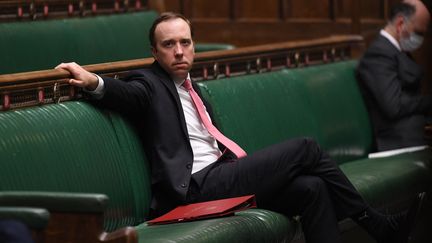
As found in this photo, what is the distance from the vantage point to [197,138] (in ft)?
13.4

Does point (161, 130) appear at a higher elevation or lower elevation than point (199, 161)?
higher

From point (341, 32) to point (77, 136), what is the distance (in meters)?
4.00

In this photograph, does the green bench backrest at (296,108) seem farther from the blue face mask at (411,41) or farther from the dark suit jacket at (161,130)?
the dark suit jacket at (161,130)

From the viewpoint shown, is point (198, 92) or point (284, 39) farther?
point (284, 39)

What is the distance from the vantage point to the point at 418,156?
5.28m

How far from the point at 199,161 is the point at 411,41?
6.43ft

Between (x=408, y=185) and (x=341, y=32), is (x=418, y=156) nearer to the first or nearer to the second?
(x=408, y=185)

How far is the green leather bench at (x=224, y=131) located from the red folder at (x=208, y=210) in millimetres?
30

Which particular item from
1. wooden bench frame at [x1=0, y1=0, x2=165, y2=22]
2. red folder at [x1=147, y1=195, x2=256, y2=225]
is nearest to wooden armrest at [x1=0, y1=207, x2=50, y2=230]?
red folder at [x1=147, y1=195, x2=256, y2=225]

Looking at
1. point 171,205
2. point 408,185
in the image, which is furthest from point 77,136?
point 408,185

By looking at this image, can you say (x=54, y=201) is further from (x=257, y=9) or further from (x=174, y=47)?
(x=257, y=9)

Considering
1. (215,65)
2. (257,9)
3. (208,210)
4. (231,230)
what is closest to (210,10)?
(257,9)

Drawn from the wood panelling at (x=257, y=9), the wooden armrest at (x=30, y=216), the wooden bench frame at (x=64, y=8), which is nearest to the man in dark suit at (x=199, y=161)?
the wooden armrest at (x=30, y=216)

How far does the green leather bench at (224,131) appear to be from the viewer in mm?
3396
